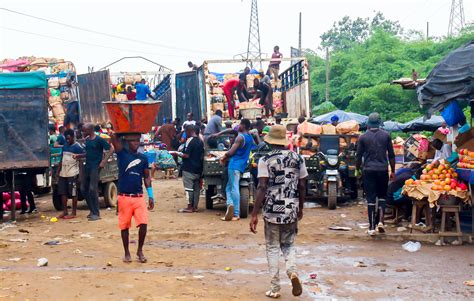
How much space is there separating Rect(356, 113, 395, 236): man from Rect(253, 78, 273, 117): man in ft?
29.3

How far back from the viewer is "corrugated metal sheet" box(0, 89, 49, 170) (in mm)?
12516

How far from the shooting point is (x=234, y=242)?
34.6ft

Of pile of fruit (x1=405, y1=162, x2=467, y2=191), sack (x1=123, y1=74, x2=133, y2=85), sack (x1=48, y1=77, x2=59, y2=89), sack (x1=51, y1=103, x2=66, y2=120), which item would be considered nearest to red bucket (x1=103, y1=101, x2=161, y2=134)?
pile of fruit (x1=405, y1=162, x2=467, y2=191)

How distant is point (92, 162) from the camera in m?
12.6

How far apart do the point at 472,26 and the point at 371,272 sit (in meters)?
31.7

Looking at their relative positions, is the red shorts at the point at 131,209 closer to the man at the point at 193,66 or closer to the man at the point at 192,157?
the man at the point at 192,157

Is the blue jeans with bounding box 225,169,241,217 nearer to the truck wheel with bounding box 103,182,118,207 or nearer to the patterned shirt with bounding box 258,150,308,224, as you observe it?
the truck wheel with bounding box 103,182,118,207

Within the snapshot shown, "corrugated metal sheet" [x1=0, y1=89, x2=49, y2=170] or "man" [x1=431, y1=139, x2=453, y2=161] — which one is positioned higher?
"corrugated metal sheet" [x1=0, y1=89, x2=49, y2=170]

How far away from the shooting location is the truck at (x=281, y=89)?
63.3ft

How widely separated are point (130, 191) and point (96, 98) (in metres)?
13.3

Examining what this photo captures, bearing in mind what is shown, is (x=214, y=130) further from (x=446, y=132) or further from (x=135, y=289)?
(x=135, y=289)

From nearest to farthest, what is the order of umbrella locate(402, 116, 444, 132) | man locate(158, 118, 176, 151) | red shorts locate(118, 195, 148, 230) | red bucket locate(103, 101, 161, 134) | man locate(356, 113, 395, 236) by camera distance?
red shorts locate(118, 195, 148, 230)
man locate(356, 113, 395, 236)
red bucket locate(103, 101, 161, 134)
umbrella locate(402, 116, 444, 132)
man locate(158, 118, 176, 151)

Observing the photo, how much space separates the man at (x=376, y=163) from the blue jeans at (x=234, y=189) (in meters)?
2.65

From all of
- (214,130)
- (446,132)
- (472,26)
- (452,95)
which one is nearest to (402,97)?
(472,26)
